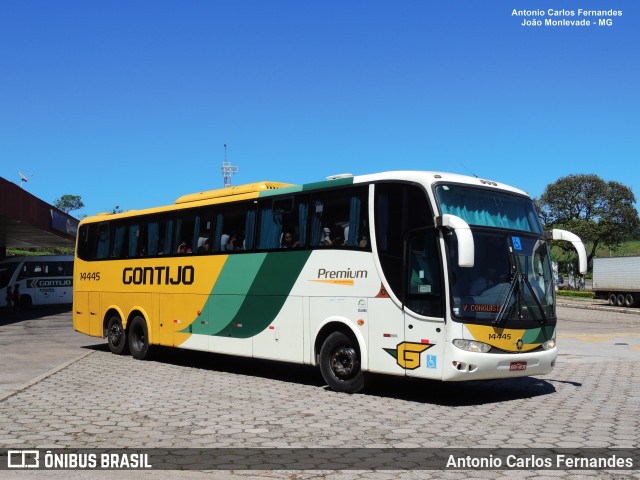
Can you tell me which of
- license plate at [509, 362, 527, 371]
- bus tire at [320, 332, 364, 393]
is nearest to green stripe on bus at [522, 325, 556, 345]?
license plate at [509, 362, 527, 371]

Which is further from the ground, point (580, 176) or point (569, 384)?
point (580, 176)

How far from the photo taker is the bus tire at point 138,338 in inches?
653

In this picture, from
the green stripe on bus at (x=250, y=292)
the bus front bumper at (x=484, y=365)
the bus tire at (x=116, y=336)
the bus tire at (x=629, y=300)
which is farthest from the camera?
the bus tire at (x=629, y=300)

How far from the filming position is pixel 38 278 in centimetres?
4388

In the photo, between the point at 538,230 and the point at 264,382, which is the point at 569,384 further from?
the point at 264,382

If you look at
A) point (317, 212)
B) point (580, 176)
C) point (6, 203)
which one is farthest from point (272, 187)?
point (580, 176)

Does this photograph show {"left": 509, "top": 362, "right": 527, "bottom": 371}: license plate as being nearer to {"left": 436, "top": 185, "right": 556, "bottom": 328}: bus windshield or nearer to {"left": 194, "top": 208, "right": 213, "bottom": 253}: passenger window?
{"left": 436, "top": 185, "right": 556, "bottom": 328}: bus windshield

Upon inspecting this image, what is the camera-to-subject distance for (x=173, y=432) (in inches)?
320

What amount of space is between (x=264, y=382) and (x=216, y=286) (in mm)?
2391

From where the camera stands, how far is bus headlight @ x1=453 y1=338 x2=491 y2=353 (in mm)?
9914

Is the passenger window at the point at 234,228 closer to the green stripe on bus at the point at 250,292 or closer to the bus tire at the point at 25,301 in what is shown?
the green stripe on bus at the point at 250,292

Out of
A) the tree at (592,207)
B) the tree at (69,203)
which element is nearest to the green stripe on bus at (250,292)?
the tree at (592,207)

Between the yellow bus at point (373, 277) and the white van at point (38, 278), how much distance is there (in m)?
31.0

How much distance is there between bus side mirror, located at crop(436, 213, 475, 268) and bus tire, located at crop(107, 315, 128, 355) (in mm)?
10127
